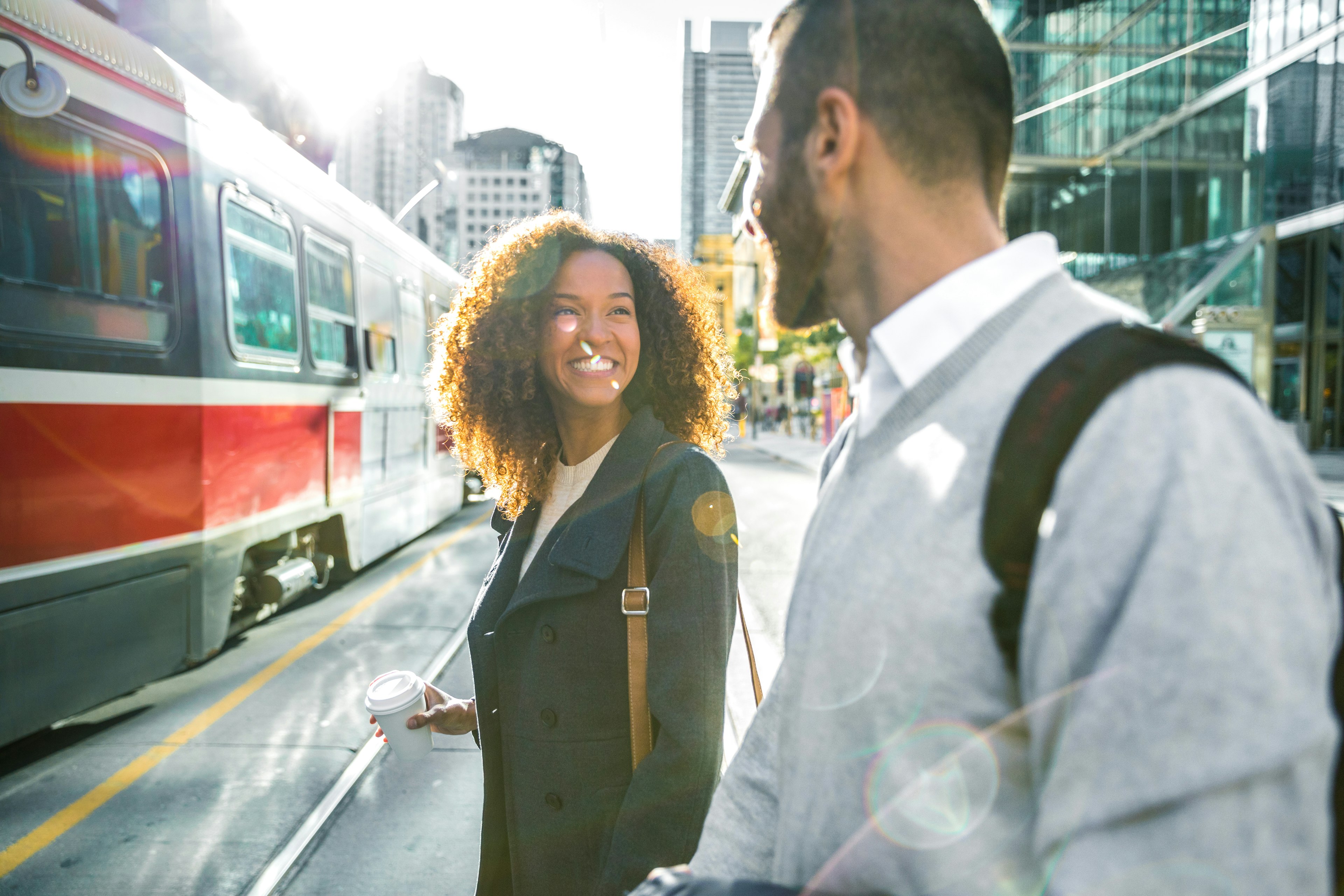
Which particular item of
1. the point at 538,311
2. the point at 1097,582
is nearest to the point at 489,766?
the point at 538,311

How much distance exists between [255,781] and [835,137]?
4125mm

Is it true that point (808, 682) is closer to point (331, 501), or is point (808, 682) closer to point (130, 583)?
point (130, 583)

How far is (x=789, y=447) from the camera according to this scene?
31.6m

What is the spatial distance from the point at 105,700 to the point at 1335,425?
103ft

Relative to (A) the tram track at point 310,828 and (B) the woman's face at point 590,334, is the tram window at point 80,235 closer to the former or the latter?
(A) the tram track at point 310,828

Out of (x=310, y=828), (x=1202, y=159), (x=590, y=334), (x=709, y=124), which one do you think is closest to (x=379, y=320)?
(x=310, y=828)

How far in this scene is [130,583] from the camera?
4.14m

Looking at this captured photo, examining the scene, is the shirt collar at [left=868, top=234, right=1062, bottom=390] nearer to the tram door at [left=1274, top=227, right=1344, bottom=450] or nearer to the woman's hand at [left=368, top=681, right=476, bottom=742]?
the woman's hand at [left=368, top=681, right=476, bottom=742]

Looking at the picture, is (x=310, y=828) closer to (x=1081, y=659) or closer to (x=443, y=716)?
(x=443, y=716)

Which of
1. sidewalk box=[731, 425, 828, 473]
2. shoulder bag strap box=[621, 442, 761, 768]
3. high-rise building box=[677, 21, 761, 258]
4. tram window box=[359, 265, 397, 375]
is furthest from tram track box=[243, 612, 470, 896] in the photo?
high-rise building box=[677, 21, 761, 258]

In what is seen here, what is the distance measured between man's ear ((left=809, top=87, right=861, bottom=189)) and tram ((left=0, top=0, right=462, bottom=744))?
152 inches

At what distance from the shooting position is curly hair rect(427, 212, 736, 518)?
7.73 feet

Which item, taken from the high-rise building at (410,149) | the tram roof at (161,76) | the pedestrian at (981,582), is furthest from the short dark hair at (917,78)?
the high-rise building at (410,149)

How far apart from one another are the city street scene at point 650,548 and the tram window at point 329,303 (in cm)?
5
